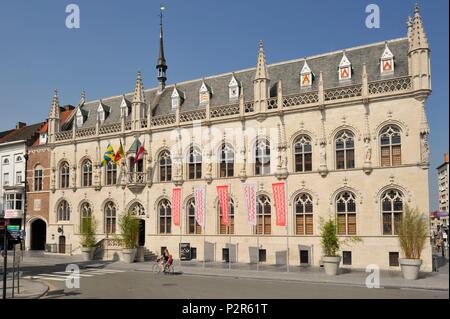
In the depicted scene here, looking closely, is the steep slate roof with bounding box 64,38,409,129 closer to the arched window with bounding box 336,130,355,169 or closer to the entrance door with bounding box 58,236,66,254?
the arched window with bounding box 336,130,355,169

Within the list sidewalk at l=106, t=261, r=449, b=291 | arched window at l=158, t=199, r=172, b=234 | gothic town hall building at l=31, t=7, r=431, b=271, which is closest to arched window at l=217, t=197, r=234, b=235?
gothic town hall building at l=31, t=7, r=431, b=271

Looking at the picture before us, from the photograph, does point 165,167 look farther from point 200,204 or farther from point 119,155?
point 200,204

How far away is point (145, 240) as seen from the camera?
38.5 meters

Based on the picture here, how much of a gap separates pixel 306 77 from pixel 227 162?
9.01 meters

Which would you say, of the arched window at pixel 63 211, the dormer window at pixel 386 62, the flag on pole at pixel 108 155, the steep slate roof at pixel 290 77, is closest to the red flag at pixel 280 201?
the steep slate roof at pixel 290 77

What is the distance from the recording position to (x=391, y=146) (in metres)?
29.2

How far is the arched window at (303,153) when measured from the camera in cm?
3197

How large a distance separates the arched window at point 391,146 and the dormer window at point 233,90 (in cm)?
1236

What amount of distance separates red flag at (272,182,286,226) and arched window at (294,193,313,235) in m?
1.12

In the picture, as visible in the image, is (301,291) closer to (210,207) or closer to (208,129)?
(210,207)

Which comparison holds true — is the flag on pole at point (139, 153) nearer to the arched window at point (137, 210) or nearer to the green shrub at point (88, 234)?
the arched window at point (137, 210)

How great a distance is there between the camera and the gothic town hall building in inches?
1141

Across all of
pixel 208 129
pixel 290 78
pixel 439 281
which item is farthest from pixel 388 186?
pixel 208 129
